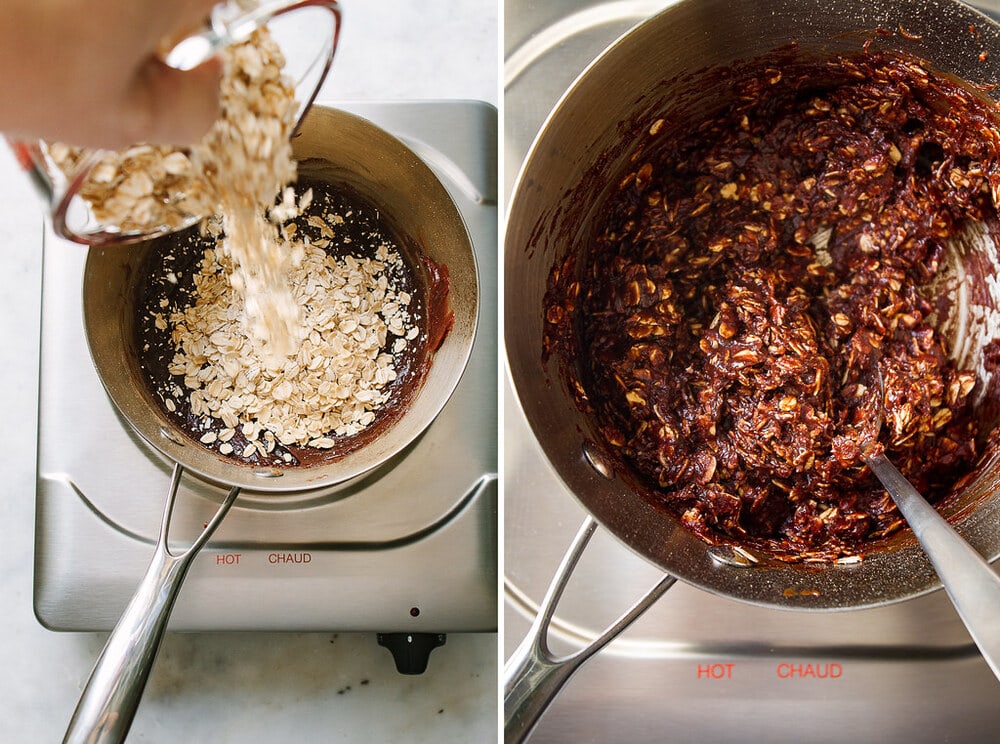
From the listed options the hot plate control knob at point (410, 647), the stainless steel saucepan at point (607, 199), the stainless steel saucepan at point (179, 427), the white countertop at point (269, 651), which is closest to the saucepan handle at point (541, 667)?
the stainless steel saucepan at point (607, 199)

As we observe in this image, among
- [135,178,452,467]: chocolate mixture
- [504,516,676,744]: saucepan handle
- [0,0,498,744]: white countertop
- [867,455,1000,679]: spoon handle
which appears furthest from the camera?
[0,0,498,744]: white countertop

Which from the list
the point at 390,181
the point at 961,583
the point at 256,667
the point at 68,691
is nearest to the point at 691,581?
the point at 961,583

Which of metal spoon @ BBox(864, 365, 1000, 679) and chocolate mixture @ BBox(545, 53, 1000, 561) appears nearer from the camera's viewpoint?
metal spoon @ BBox(864, 365, 1000, 679)

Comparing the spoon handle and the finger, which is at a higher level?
the finger

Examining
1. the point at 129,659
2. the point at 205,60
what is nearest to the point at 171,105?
the point at 205,60

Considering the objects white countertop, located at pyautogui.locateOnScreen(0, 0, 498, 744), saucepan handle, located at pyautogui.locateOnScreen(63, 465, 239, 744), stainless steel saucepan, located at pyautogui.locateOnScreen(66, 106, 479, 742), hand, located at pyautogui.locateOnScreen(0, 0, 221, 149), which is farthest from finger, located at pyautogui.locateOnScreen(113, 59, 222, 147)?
white countertop, located at pyautogui.locateOnScreen(0, 0, 498, 744)

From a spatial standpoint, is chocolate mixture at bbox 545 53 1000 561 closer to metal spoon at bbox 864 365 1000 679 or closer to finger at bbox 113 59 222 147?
metal spoon at bbox 864 365 1000 679
